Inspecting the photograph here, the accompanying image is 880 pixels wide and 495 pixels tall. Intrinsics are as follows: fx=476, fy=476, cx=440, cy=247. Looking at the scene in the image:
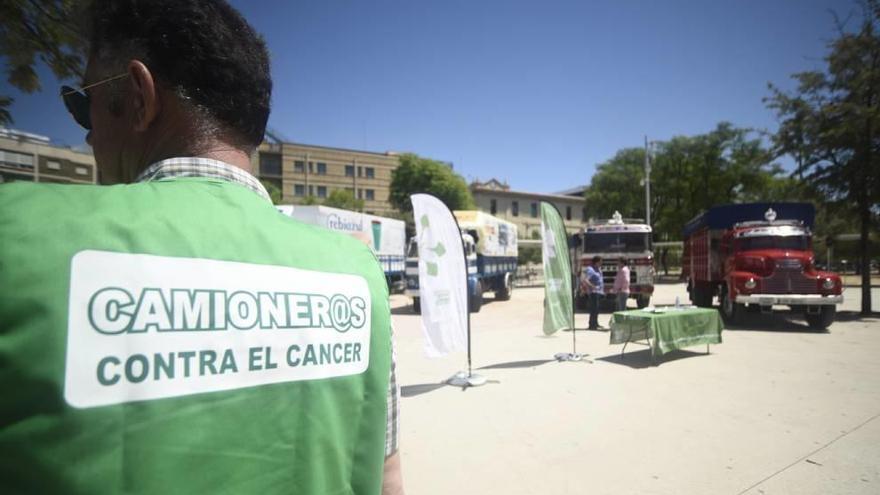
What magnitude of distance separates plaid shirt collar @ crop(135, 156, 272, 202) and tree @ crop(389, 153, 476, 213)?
41.7 m

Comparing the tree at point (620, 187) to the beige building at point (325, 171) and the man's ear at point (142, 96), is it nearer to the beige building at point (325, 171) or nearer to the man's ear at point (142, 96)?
the beige building at point (325, 171)

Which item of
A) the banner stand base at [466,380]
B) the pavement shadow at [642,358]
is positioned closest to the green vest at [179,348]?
the banner stand base at [466,380]

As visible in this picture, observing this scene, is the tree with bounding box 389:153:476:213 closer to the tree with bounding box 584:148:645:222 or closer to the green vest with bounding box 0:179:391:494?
the tree with bounding box 584:148:645:222

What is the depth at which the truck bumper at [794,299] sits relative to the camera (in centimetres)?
1147

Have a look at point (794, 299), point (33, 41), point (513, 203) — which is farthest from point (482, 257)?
point (513, 203)

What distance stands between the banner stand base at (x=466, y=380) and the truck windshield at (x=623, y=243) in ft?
32.6

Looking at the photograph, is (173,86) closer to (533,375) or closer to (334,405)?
(334,405)

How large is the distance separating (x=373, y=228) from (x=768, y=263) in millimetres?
16125

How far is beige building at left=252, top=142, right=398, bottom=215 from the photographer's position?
56.1m

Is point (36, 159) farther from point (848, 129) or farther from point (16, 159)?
point (848, 129)

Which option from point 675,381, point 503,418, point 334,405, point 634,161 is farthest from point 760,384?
point 634,161

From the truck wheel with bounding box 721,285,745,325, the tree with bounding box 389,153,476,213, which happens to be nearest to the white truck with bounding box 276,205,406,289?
the truck wheel with bounding box 721,285,745,325

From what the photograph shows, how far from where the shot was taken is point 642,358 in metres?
8.75

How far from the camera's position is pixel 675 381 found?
7070 millimetres
